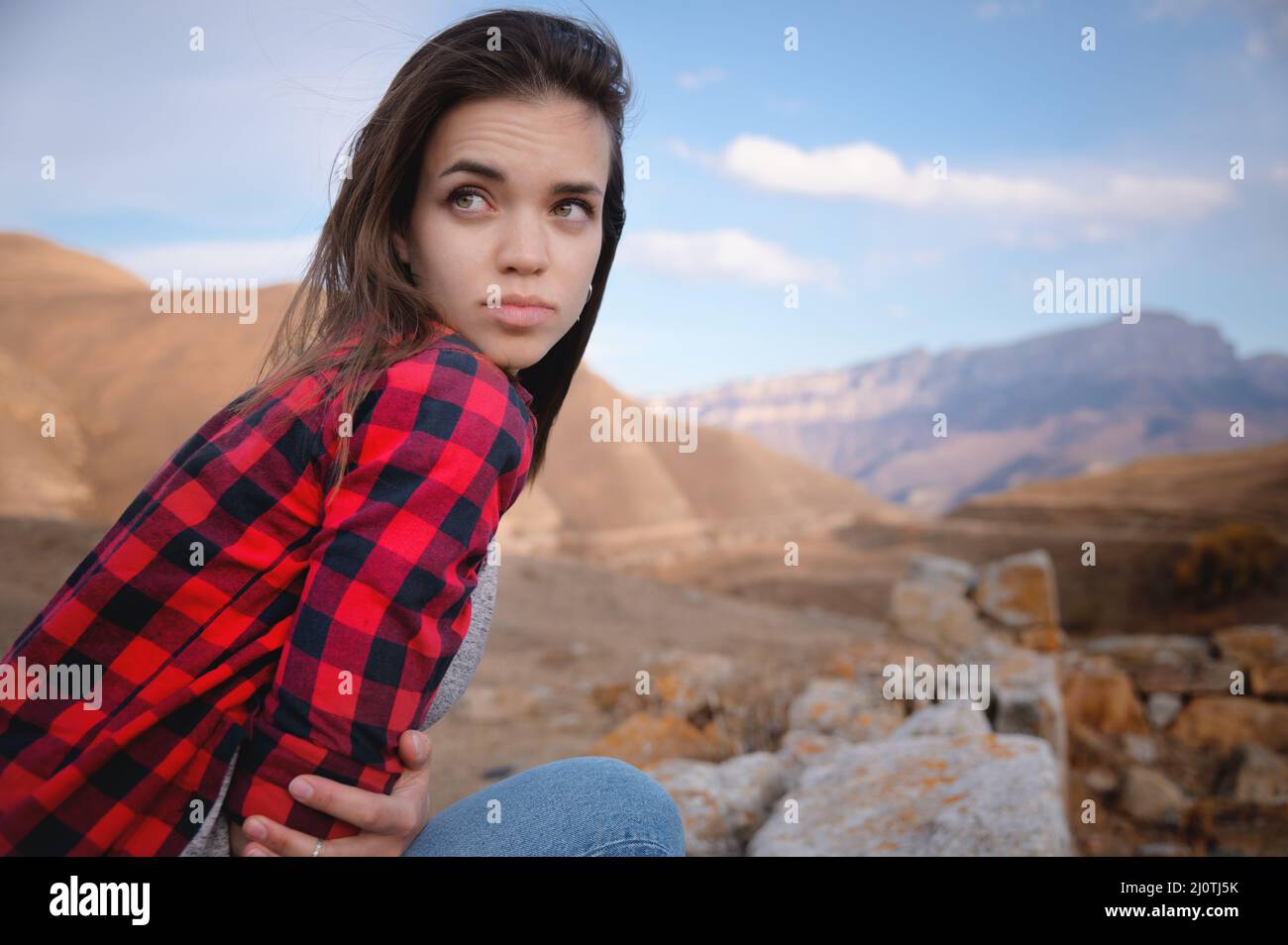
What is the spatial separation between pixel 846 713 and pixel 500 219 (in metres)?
3.46

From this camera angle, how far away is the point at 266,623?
0.92 meters

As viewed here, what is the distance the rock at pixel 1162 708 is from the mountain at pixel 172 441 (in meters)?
14.2

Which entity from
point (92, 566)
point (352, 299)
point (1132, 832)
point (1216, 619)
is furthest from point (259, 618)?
point (1216, 619)

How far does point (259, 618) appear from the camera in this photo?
91cm

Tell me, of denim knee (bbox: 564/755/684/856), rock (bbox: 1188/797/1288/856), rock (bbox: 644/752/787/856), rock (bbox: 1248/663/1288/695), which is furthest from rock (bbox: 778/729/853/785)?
rock (bbox: 1248/663/1288/695)

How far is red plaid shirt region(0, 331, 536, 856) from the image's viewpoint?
2.81 feet

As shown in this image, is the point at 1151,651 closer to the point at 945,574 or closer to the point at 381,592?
the point at 945,574

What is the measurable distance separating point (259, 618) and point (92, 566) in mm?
196

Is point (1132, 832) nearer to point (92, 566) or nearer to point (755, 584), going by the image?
point (92, 566)

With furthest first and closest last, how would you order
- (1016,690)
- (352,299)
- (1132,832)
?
(1132,832) → (1016,690) → (352,299)

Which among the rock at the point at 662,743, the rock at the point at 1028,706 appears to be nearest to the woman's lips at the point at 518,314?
the rock at the point at 662,743

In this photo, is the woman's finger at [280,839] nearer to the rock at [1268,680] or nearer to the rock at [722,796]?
the rock at [722,796]

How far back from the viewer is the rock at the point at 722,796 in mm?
2541

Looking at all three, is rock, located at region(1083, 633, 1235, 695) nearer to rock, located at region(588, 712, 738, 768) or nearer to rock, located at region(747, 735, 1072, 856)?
rock, located at region(588, 712, 738, 768)
